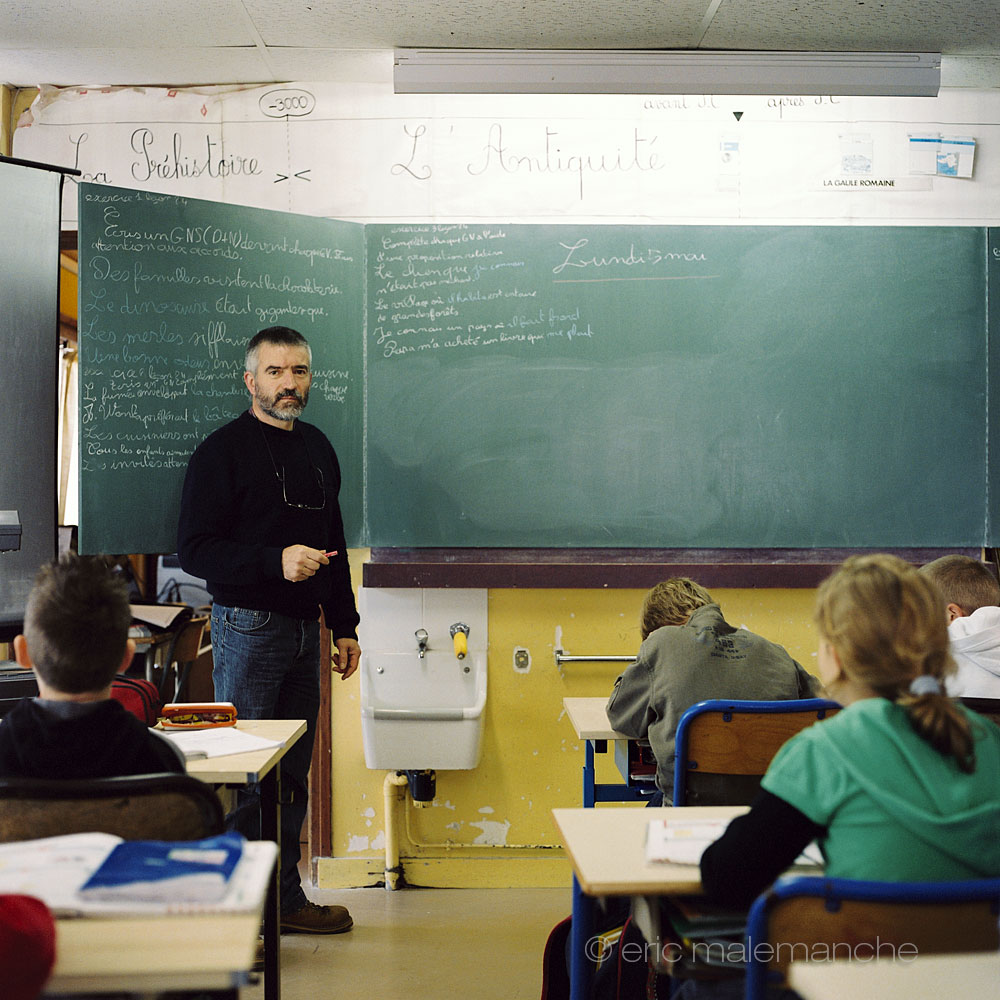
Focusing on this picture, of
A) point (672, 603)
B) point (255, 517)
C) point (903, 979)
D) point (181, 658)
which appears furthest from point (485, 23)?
point (181, 658)

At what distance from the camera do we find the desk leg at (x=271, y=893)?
2.34 metres

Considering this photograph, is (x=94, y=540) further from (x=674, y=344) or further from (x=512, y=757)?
(x=674, y=344)

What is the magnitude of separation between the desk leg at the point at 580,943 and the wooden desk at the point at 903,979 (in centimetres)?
65

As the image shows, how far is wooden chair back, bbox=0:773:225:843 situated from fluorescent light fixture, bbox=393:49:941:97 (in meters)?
2.60

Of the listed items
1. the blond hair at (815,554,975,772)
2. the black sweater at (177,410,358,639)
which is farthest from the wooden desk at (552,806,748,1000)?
the black sweater at (177,410,358,639)

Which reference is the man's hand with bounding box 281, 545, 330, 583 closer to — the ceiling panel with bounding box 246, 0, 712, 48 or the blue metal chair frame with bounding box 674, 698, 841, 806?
the blue metal chair frame with bounding box 674, 698, 841, 806

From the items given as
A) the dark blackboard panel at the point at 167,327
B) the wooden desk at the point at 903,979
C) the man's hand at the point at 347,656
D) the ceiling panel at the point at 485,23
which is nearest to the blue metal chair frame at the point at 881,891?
the wooden desk at the point at 903,979

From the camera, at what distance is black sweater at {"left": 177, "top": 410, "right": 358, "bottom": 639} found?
9.50ft

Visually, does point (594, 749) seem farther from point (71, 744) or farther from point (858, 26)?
point (858, 26)

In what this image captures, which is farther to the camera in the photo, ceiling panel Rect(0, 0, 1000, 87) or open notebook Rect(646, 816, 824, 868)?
ceiling panel Rect(0, 0, 1000, 87)

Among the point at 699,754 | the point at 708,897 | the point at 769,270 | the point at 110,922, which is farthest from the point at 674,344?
the point at 110,922

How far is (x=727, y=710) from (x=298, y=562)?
130cm

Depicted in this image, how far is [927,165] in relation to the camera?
3705 mm

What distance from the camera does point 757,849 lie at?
4.10ft
